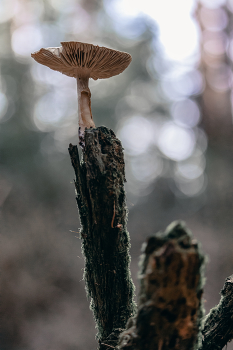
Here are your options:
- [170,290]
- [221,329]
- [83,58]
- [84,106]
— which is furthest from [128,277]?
[83,58]

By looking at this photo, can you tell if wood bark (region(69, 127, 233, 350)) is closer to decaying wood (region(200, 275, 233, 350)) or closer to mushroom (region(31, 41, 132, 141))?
decaying wood (region(200, 275, 233, 350))

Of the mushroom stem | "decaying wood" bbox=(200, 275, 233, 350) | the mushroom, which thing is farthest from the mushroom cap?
"decaying wood" bbox=(200, 275, 233, 350)

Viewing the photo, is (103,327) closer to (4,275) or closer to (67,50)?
(67,50)

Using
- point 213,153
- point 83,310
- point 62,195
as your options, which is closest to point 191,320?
point 83,310

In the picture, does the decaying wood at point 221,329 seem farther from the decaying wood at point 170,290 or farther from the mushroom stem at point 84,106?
the mushroom stem at point 84,106

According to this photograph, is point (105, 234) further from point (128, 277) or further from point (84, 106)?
point (84, 106)

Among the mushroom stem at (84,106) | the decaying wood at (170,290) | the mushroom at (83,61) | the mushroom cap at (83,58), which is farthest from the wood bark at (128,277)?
the mushroom cap at (83,58)

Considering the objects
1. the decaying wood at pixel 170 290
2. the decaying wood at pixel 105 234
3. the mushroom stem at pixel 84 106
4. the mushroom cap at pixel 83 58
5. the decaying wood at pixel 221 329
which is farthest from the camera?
the mushroom stem at pixel 84 106
